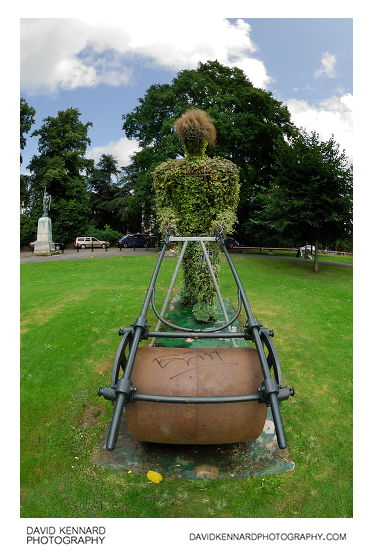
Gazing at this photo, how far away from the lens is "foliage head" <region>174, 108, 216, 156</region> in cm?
552

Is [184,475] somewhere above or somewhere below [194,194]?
below

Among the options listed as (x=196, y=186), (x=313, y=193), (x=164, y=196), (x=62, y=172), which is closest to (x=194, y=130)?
(x=196, y=186)

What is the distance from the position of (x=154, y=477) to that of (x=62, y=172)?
1492 inches

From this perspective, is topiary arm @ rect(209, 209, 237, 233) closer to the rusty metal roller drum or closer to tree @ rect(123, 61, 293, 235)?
the rusty metal roller drum

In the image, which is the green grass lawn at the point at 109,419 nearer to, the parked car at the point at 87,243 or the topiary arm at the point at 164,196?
the topiary arm at the point at 164,196

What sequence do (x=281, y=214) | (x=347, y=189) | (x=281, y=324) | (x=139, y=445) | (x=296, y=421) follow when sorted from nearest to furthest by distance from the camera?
(x=139, y=445) < (x=296, y=421) < (x=281, y=324) < (x=347, y=189) < (x=281, y=214)

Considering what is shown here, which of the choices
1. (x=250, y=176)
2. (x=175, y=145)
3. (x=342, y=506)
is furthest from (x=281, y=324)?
(x=250, y=176)

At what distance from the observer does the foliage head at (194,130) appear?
18.1 feet

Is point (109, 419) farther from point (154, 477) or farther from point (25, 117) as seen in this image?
point (25, 117)

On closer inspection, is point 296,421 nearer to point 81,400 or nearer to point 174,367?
point 174,367

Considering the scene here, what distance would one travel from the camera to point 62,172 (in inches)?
1389

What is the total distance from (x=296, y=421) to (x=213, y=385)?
1899mm

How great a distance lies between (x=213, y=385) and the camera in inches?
106

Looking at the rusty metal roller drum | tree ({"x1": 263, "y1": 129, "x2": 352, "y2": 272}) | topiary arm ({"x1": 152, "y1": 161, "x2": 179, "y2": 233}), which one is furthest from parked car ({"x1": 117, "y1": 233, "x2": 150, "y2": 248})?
the rusty metal roller drum
